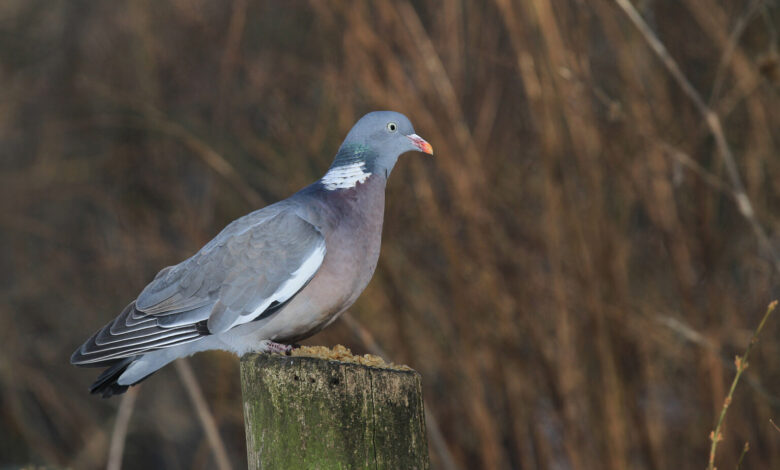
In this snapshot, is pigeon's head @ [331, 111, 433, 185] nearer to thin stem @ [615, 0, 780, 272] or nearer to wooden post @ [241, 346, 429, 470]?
thin stem @ [615, 0, 780, 272]

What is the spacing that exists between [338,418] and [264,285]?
772mm

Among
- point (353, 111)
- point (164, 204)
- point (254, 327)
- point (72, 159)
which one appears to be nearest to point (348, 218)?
point (254, 327)

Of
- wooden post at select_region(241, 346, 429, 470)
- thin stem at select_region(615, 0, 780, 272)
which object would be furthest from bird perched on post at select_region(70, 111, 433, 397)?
thin stem at select_region(615, 0, 780, 272)

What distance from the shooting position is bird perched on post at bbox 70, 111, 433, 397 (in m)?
2.54

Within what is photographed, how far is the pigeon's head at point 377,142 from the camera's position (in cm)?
276

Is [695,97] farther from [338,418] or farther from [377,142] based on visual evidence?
[338,418]

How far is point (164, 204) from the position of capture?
216 inches

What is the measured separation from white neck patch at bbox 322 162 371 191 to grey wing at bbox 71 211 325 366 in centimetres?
18

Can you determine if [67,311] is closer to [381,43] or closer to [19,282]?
[19,282]

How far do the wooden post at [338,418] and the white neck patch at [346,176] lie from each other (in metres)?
0.86

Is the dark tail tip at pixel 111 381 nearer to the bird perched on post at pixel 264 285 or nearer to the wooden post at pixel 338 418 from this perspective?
the bird perched on post at pixel 264 285

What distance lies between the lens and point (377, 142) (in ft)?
9.12

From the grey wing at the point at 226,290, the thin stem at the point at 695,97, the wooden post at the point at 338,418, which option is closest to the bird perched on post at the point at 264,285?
the grey wing at the point at 226,290

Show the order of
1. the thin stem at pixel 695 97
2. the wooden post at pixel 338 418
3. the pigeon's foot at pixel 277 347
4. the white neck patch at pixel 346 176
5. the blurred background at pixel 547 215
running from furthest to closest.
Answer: the blurred background at pixel 547 215
the thin stem at pixel 695 97
the white neck patch at pixel 346 176
the pigeon's foot at pixel 277 347
the wooden post at pixel 338 418
